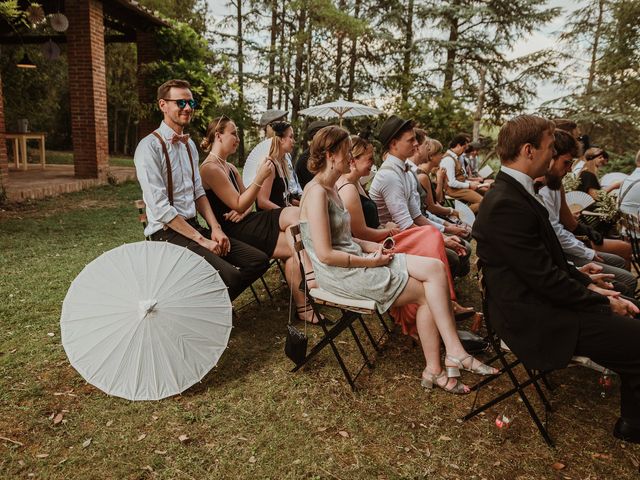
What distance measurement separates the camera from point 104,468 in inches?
95.8

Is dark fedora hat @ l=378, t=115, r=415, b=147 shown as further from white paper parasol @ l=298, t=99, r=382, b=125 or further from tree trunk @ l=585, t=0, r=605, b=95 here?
tree trunk @ l=585, t=0, r=605, b=95

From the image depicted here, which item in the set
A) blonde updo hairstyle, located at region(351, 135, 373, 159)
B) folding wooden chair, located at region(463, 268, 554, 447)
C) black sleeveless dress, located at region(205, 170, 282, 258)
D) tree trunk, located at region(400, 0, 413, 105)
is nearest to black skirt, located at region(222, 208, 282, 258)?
black sleeveless dress, located at region(205, 170, 282, 258)

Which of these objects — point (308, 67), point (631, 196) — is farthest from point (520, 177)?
point (308, 67)

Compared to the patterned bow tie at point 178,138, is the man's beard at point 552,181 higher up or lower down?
lower down

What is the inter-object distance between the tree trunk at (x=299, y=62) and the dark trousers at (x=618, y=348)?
19.5m

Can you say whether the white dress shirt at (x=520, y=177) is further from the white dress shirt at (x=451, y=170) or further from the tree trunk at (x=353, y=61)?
the tree trunk at (x=353, y=61)

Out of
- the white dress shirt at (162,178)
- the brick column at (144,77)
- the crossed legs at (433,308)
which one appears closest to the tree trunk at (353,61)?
the brick column at (144,77)

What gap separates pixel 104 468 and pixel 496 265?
2376mm

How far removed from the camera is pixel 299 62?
21062 millimetres

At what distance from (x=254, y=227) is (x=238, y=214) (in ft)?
0.62

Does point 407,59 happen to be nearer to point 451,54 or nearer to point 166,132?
point 451,54

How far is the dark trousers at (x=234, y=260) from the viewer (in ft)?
11.8

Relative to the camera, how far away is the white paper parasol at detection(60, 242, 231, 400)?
296 cm

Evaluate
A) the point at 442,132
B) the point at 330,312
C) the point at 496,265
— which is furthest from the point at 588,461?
the point at 442,132
